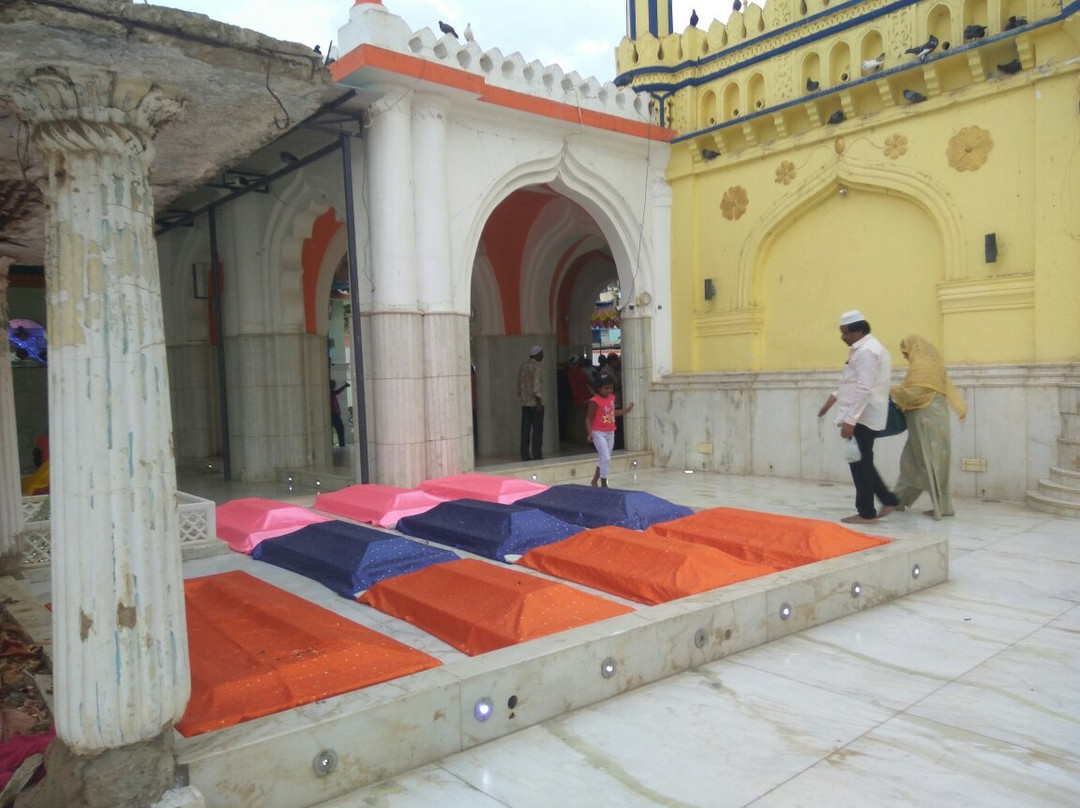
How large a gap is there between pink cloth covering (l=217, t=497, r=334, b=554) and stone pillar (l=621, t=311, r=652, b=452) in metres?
5.28

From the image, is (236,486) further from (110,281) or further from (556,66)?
(110,281)

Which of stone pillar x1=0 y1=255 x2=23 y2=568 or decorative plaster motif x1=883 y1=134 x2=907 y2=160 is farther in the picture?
decorative plaster motif x1=883 y1=134 x2=907 y2=160

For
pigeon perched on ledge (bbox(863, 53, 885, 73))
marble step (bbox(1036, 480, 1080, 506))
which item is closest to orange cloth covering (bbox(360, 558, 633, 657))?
marble step (bbox(1036, 480, 1080, 506))

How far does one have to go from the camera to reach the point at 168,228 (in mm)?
10492

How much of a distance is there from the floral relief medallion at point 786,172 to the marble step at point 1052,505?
425 cm

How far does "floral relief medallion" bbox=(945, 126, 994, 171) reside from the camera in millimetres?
7590

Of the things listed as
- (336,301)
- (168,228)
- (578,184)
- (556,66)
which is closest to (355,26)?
(556,66)

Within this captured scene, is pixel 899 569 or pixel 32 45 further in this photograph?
pixel 899 569

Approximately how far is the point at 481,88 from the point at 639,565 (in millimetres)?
5568

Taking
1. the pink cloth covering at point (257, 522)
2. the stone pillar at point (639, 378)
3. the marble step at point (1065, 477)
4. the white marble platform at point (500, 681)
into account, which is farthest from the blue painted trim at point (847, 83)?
the pink cloth covering at point (257, 522)

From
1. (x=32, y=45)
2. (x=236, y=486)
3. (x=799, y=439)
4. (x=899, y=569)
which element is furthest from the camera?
(x=236, y=486)

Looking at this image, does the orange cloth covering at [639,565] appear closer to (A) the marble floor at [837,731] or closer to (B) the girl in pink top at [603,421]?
(A) the marble floor at [837,731]

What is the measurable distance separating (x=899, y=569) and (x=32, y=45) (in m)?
4.22

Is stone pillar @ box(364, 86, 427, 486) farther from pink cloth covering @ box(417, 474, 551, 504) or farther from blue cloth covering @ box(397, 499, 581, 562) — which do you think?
blue cloth covering @ box(397, 499, 581, 562)
